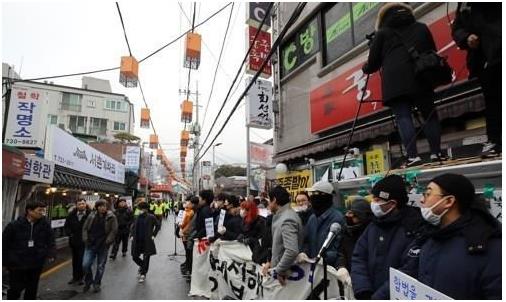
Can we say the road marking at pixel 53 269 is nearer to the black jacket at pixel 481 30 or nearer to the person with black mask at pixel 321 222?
the person with black mask at pixel 321 222

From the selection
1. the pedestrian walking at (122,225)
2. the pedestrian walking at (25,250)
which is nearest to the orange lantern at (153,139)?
the pedestrian walking at (122,225)

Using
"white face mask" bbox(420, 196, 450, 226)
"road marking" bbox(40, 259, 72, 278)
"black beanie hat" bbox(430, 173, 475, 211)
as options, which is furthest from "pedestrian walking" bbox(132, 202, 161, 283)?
"black beanie hat" bbox(430, 173, 475, 211)

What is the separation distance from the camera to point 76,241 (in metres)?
8.62

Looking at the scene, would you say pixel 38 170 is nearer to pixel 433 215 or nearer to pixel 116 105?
pixel 433 215

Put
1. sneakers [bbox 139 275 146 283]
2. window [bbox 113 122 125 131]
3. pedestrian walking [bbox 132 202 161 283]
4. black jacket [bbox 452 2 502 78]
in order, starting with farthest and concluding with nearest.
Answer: window [bbox 113 122 125 131]
pedestrian walking [bbox 132 202 161 283]
sneakers [bbox 139 275 146 283]
black jacket [bbox 452 2 502 78]

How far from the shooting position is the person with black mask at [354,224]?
3848mm

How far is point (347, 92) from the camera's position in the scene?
8617 mm

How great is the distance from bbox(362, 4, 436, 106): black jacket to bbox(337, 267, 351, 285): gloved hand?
2.09 metres

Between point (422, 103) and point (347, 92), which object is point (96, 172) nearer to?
point (347, 92)

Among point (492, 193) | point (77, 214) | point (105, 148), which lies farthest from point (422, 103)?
point (105, 148)

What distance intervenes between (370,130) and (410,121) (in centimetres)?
327

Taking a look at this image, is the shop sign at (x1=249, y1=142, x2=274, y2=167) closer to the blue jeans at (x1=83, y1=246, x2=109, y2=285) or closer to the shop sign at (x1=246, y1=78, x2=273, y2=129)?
the shop sign at (x1=246, y1=78, x2=273, y2=129)

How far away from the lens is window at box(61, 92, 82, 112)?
40.5 m

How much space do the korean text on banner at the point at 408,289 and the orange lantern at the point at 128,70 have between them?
24.9 ft
